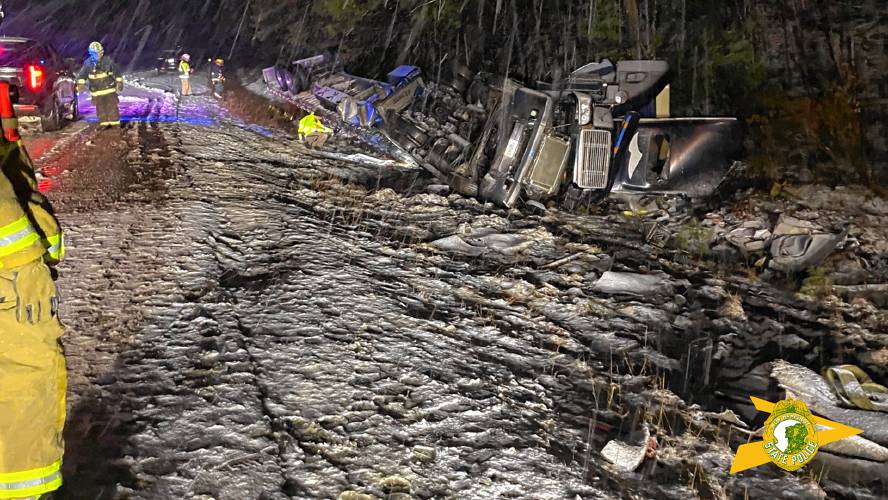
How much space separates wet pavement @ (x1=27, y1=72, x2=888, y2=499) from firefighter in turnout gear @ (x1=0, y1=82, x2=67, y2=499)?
1.46 feet

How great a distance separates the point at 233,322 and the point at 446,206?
434cm

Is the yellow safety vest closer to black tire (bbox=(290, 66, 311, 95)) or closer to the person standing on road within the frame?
black tire (bbox=(290, 66, 311, 95))

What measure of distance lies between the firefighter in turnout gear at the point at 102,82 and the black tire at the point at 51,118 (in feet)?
2.14

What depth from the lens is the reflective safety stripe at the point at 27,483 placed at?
2480 millimetres

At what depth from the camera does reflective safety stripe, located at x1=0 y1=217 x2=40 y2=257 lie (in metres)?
2.38

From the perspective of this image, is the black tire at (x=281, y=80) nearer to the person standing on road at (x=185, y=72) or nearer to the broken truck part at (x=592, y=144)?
the person standing on road at (x=185, y=72)

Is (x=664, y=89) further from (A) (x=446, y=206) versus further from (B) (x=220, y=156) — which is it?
(B) (x=220, y=156)

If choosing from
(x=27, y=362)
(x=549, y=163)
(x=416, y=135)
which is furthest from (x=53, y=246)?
(x=416, y=135)

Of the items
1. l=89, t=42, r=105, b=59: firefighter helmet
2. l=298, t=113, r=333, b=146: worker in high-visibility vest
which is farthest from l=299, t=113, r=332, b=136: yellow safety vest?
l=89, t=42, r=105, b=59: firefighter helmet

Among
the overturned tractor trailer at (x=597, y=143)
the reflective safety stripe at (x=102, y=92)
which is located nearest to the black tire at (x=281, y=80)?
the reflective safety stripe at (x=102, y=92)

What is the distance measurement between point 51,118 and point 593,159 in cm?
946

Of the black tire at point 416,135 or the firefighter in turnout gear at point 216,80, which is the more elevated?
the firefighter in turnout gear at point 216,80

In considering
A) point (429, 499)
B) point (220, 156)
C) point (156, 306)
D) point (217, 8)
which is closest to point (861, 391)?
point (429, 499)

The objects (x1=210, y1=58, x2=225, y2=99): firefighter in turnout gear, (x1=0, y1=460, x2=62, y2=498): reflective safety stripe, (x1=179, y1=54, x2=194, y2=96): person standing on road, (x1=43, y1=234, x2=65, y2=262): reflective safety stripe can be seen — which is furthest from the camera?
(x1=210, y1=58, x2=225, y2=99): firefighter in turnout gear
